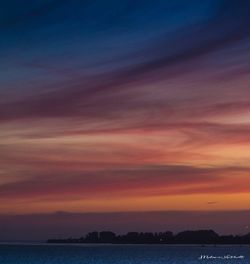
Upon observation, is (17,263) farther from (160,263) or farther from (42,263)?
(160,263)

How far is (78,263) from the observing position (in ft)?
655

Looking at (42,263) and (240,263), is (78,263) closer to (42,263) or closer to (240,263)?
(42,263)

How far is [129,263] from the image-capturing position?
647 ft

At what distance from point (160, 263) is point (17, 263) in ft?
119

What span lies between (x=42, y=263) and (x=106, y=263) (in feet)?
53.2

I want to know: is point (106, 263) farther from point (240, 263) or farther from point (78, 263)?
point (240, 263)

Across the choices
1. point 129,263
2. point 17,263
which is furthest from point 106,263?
point 17,263

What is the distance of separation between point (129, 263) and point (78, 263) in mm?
13213

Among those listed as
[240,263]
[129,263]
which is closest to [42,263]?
[129,263]

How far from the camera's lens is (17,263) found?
192500 millimetres

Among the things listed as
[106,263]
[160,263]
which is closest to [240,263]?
[160,263]

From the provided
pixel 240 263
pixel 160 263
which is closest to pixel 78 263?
pixel 160 263

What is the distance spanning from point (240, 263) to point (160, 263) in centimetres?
2033

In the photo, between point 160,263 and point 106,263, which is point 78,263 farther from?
point 160,263
